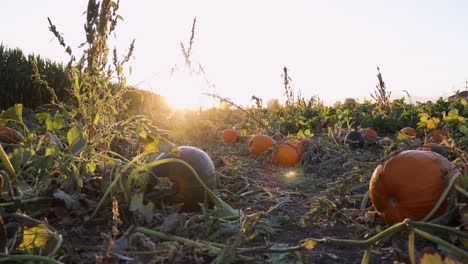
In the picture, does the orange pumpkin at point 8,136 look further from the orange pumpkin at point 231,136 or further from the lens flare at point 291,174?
the orange pumpkin at point 231,136

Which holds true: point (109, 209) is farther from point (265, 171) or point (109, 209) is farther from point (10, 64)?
point (10, 64)

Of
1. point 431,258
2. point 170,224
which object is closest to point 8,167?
point 170,224

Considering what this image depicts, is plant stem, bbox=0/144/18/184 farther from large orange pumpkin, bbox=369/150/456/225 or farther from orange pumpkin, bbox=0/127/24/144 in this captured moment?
large orange pumpkin, bbox=369/150/456/225

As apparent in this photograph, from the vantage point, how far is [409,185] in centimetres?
202

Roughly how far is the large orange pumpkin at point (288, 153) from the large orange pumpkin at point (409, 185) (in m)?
2.41

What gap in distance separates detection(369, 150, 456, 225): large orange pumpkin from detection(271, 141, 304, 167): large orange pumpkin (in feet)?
7.92

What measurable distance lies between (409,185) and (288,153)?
8.41ft

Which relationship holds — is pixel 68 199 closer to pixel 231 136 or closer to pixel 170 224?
pixel 170 224

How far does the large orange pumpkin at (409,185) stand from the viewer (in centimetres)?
200

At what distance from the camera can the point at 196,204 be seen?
8.18 feet

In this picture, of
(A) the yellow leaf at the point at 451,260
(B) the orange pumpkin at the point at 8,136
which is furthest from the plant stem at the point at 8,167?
(A) the yellow leaf at the point at 451,260

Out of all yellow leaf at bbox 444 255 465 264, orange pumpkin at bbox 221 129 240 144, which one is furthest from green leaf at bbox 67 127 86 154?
orange pumpkin at bbox 221 129 240 144

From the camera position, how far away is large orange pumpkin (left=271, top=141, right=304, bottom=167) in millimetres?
4578

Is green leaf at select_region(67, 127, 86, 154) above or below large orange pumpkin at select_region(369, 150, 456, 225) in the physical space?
above
